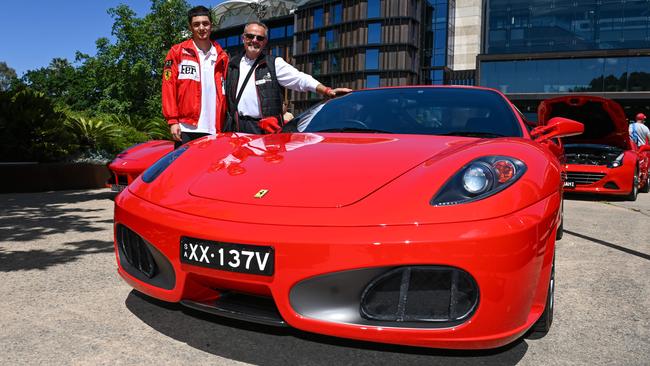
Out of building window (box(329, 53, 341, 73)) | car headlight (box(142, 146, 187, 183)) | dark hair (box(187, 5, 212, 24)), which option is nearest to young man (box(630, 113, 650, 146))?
dark hair (box(187, 5, 212, 24))

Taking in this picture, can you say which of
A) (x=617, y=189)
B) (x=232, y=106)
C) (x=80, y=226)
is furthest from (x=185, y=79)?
(x=617, y=189)

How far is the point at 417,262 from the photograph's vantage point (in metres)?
1.55

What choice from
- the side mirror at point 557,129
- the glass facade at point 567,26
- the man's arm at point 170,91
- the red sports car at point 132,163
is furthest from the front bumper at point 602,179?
the glass facade at point 567,26

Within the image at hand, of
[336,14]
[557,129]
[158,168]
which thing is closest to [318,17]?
[336,14]

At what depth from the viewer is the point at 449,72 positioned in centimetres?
5225

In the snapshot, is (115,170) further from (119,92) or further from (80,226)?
(119,92)

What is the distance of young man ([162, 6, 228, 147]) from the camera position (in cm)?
399

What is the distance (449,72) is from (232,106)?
5122 centimetres

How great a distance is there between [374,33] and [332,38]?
16.5ft

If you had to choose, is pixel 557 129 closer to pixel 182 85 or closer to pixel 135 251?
pixel 135 251

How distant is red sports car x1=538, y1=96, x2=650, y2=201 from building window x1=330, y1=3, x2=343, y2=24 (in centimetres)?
4674

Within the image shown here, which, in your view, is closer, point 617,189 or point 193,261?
point 193,261

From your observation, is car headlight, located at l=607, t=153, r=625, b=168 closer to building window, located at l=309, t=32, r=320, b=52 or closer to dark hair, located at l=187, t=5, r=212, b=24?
dark hair, located at l=187, t=5, r=212, b=24

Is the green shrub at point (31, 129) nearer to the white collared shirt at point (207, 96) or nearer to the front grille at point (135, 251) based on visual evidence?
the white collared shirt at point (207, 96)
